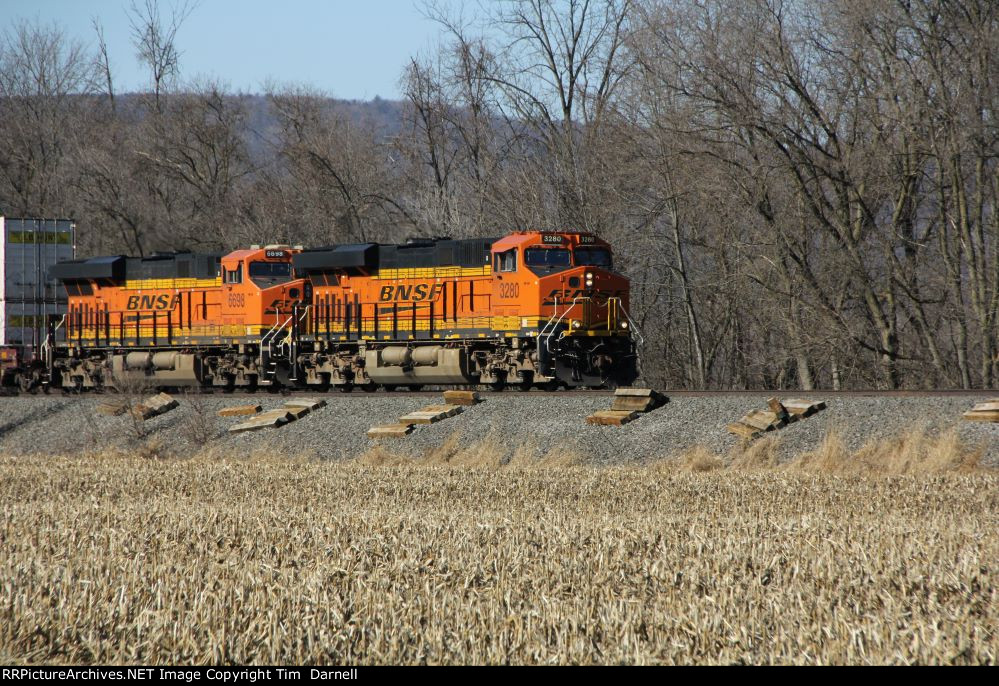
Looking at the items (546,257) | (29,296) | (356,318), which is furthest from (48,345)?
(546,257)

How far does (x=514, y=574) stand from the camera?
7.33m

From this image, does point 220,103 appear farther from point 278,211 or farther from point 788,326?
point 788,326

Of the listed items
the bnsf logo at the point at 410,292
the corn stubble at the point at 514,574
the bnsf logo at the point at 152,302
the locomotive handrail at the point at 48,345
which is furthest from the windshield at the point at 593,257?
the locomotive handrail at the point at 48,345

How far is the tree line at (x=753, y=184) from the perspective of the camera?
2448 centimetres

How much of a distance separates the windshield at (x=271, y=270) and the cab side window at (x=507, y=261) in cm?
598

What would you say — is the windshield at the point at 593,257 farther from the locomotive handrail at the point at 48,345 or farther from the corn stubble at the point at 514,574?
the locomotive handrail at the point at 48,345

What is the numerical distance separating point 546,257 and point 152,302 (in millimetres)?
10686

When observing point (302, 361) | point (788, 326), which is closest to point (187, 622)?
point (302, 361)

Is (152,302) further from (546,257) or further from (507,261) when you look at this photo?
(546,257)

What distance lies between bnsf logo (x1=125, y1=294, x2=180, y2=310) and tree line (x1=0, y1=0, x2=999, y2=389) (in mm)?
11566

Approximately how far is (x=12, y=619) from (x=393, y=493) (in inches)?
277

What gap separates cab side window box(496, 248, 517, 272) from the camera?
21.4 m

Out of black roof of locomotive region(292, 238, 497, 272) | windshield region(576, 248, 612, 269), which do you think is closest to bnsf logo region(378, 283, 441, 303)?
black roof of locomotive region(292, 238, 497, 272)

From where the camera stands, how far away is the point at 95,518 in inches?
407
